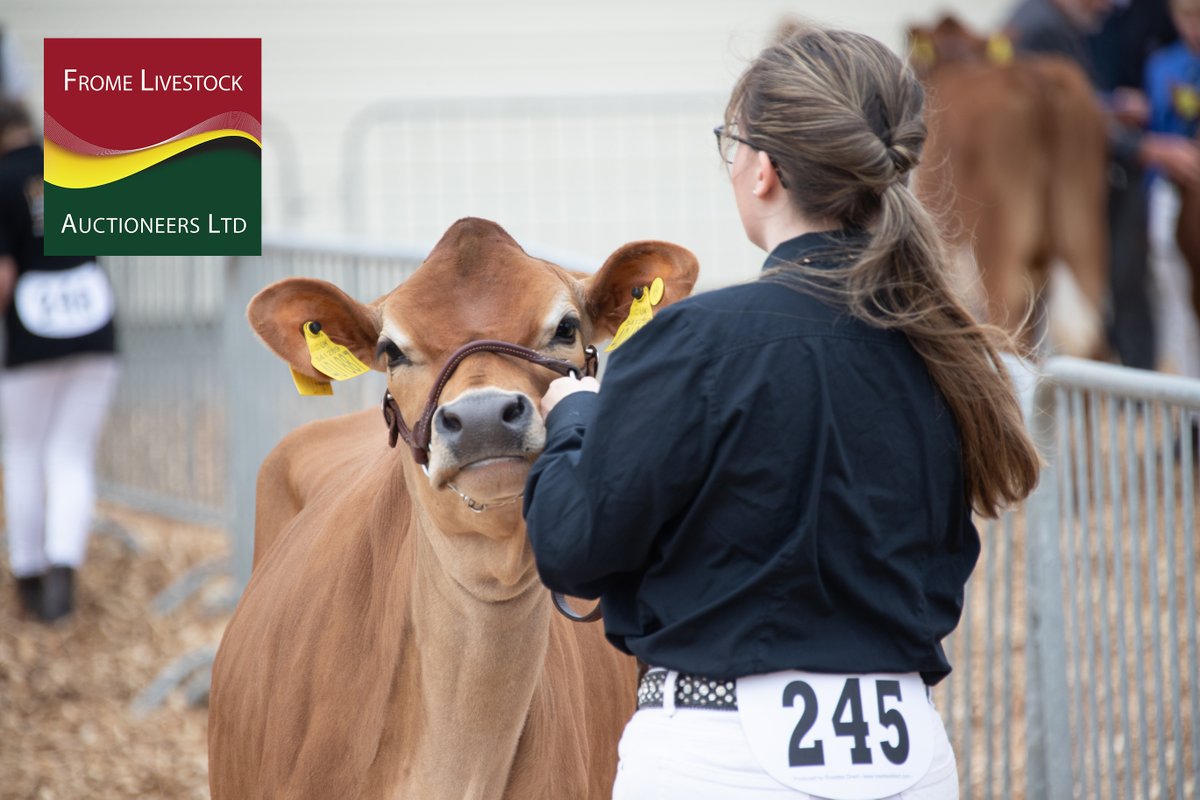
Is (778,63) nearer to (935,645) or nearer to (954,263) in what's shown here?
(954,263)

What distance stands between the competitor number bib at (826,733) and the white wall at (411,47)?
32.1 ft

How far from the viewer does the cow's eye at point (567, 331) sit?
2699 mm

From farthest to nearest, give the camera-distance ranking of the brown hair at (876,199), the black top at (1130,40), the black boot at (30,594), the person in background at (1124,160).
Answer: the black top at (1130,40) < the person in background at (1124,160) < the black boot at (30,594) < the brown hair at (876,199)

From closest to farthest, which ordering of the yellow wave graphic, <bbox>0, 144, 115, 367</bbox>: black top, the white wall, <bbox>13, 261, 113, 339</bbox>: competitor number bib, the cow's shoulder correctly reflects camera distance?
the yellow wave graphic → the cow's shoulder → <bbox>0, 144, 115, 367</bbox>: black top → <bbox>13, 261, 113, 339</bbox>: competitor number bib → the white wall

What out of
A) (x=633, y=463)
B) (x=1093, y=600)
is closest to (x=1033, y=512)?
(x=1093, y=600)

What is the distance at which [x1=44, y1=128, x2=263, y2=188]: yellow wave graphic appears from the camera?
346 cm

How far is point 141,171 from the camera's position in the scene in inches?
136

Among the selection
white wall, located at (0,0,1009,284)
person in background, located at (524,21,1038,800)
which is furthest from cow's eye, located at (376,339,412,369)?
white wall, located at (0,0,1009,284)

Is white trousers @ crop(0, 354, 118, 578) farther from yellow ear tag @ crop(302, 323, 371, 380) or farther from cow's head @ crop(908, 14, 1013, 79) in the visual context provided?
cow's head @ crop(908, 14, 1013, 79)

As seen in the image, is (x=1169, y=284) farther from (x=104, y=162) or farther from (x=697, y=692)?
(x=697, y=692)

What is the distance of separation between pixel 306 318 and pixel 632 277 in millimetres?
661

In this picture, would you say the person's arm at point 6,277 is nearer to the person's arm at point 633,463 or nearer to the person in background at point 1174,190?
the person's arm at point 633,463

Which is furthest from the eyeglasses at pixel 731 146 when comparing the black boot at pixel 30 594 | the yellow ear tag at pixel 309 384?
the black boot at pixel 30 594

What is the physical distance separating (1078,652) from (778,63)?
92.9 inches
